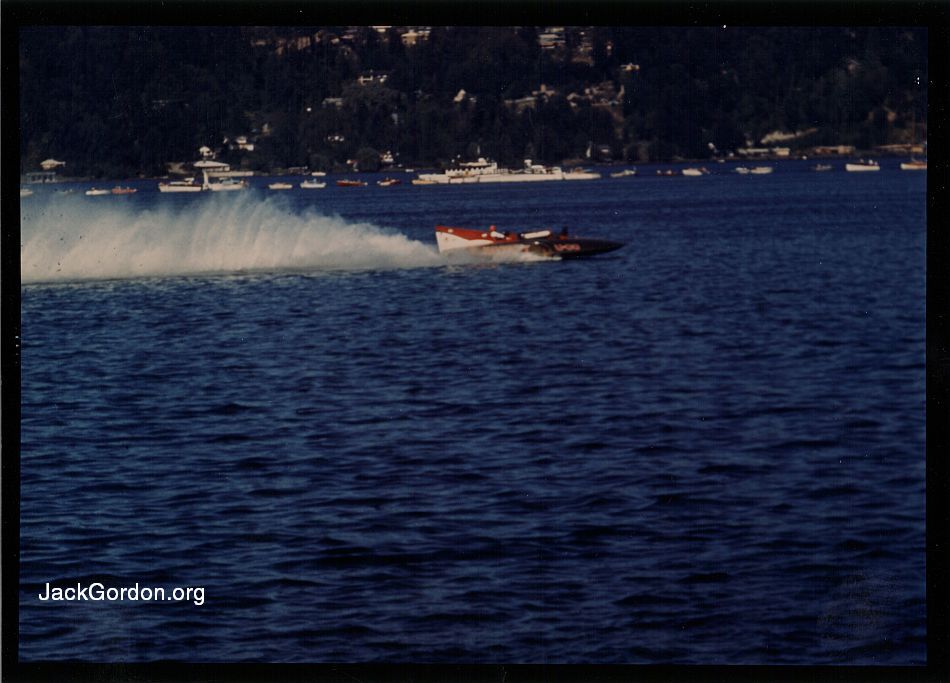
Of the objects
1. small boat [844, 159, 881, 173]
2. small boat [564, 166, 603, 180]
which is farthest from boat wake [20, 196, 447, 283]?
small boat [844, 159, 881, 173]

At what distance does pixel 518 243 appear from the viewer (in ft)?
123

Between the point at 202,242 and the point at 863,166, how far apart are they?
43.5 feet

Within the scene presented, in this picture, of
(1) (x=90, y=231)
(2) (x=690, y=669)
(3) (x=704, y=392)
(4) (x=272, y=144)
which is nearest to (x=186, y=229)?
(1) (x=90, y=231)

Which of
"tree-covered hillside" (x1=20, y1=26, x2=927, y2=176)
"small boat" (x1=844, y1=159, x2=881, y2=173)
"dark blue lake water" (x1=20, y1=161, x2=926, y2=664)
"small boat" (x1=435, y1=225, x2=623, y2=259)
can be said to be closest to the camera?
"dark blue lake water" (x1=20, y1=161, x2=926, y2=664)

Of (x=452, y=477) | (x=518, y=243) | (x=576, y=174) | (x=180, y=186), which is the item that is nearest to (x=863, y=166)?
(x=576, y=174)

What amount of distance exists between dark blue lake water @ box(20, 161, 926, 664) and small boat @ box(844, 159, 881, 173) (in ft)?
3.32

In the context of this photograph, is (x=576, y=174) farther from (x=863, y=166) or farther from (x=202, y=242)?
(x=202, y=242)

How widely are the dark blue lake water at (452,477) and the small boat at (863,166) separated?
1012 millimetres

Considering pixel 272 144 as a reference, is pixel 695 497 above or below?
below

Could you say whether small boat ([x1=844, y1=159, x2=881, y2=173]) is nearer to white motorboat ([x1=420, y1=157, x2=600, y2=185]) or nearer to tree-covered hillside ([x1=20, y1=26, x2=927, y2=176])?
tree-covered hillside ([x1=20, y1=26, x2=927, y2=176])

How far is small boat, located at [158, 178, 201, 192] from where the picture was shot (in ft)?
75.1

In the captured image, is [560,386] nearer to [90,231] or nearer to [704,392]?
[704,392]

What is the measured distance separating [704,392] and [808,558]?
493 centimetres

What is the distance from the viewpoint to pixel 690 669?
49.8 feet
